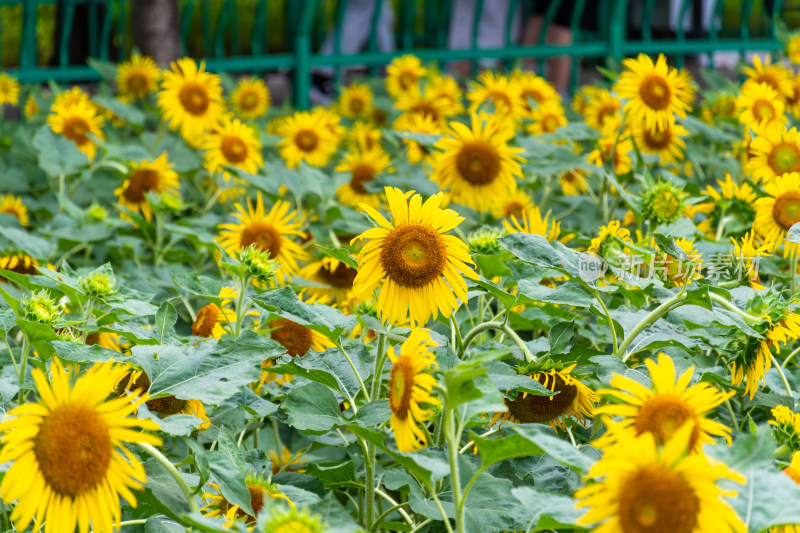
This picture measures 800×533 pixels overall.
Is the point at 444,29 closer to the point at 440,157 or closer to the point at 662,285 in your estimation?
the point at 440,157

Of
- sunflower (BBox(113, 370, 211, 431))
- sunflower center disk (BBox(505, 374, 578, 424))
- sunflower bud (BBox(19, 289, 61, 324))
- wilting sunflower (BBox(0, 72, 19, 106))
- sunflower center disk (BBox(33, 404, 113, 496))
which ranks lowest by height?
Answer: sunflower (BBox(113, 370, 211, 431))

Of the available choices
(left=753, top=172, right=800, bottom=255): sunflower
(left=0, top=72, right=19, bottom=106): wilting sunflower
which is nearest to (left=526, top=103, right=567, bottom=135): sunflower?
(left=753, top=172, right=800, bottom=255): sunflower

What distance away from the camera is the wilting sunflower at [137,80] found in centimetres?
418

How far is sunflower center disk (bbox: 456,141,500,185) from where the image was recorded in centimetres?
240

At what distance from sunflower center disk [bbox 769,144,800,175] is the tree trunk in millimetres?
3309

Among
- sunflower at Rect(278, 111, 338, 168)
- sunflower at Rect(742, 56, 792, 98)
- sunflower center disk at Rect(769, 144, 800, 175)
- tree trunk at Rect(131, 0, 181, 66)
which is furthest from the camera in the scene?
tree trunk at Rect(131, 0, 181, 66)

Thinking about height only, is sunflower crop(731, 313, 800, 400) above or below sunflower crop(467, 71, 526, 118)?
below

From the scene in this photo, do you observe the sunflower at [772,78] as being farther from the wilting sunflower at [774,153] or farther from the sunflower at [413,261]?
the sunflower at [413,261]

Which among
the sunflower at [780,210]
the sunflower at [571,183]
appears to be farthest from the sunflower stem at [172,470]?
the sunflower at [571,183]

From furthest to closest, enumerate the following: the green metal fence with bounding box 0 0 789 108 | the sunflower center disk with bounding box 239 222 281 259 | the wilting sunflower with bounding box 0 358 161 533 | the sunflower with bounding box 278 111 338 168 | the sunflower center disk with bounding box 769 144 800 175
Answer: the green metal fence with bounding box 0 0 789 108, the sunflower with bounding box 278 111 338 168, the sunflower center disk with bounding box 239 222 281 259, the sunflower center disk with bounding box 769 144 800 175, the wilting sunflower with bounding box 0 358 161 533

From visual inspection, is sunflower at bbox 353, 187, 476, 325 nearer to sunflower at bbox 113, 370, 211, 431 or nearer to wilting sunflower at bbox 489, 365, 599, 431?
wilting sunflower at bbox 489, 365, 599, 431

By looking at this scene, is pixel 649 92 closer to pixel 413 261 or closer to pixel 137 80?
pixel 413 261

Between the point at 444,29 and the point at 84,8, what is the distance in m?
3.46

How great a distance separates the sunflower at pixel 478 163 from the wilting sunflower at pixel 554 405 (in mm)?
1097
